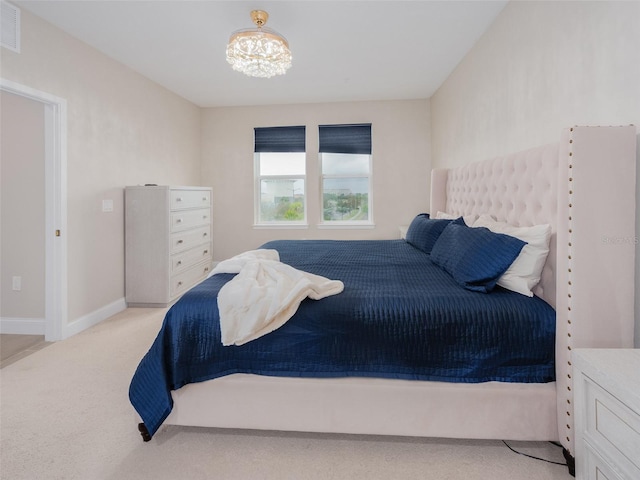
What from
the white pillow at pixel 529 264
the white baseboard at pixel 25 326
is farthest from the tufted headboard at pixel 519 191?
the white baseboard at pixel 25 326

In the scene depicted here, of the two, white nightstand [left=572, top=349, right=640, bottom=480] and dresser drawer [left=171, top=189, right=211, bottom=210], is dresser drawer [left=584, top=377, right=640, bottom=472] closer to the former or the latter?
white nightstand [left=572, top=349, right=640, bottom=480]

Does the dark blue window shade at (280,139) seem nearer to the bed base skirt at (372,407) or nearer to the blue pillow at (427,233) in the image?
the blue pillow at (427,233)

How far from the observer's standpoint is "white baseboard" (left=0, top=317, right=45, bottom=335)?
331 cm

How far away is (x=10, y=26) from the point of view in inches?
104

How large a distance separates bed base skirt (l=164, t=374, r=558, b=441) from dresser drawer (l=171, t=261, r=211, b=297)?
2.53 m

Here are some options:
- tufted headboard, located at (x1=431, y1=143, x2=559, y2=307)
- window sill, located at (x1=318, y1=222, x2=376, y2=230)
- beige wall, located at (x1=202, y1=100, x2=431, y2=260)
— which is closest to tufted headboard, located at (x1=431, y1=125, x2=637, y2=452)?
tufted headboard, located at (x1=431, y1=143, x2=559, y2=307)

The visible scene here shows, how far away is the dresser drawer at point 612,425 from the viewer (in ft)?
3.57

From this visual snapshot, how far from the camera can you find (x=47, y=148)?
3.04m

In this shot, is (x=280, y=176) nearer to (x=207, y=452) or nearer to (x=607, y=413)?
(x=207, y=452)

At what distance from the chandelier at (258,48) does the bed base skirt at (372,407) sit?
7.77ft

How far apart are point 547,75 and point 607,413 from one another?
77.1 inches

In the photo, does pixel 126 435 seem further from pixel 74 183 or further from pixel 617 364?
pixel 74 183

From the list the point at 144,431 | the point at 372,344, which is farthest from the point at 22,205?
the point at 372,344

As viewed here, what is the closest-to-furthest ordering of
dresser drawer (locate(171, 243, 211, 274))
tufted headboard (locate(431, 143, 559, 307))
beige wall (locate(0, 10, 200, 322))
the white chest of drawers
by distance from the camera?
1. tufted headboard (locate(431, 143, 559, 307))
2. beige wall (locate(0, 10, 200, 322))
3. the white chest of drawers
4. dresser drawer (locate(171, 243, 211, 274))
